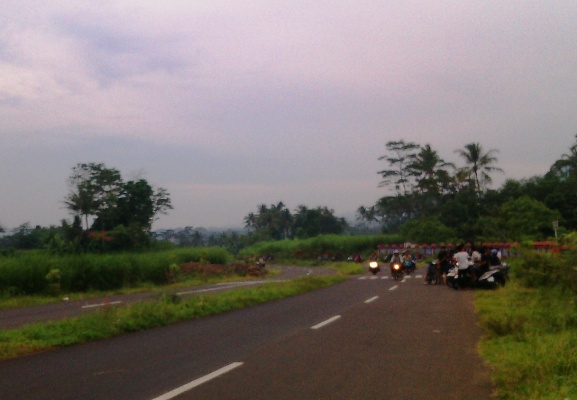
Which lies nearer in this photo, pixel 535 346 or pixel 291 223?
pixel 535 346

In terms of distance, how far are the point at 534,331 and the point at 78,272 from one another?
923 inches

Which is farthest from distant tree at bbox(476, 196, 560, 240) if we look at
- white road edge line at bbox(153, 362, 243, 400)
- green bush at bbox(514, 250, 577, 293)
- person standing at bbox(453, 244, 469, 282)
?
white road edge line at bbox(153, 362, 243, 400)

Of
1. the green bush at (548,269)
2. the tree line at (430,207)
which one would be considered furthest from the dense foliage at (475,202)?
the green bush at (548,269)

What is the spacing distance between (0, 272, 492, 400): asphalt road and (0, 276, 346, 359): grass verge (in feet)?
1.66

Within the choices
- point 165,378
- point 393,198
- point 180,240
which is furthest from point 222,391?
point 180,240

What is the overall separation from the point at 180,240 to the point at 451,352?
105m

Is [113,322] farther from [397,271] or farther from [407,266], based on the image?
[407,266]

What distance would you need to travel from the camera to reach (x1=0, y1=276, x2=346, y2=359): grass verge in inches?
468

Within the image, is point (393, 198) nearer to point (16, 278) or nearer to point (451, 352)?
point (16, 278)

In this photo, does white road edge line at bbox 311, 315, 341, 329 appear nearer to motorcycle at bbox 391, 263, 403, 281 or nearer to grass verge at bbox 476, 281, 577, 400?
grass verge at bbox 476, 281, 577, 400

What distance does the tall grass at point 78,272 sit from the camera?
26.6 m

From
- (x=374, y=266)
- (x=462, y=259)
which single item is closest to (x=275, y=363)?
(x=462, y=259)

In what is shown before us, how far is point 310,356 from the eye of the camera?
9961 millimetres

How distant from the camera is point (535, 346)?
30.1 feet
